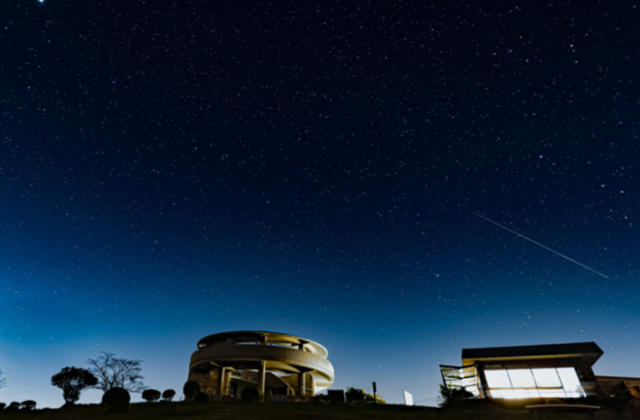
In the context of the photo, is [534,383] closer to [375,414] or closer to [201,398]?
[375,414]

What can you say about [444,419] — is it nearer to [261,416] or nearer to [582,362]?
[261,416]

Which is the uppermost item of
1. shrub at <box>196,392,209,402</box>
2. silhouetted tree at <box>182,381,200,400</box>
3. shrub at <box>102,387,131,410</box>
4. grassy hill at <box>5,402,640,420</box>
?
silhouetted tree at <box>182,381,200,400</box>

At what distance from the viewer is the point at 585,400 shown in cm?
2767

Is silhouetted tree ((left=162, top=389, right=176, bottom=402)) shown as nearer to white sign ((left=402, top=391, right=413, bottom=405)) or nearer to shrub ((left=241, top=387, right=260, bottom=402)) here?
shrub ((left=241, top=387, right=260, bottom=402))

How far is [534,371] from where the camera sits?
33.8 m

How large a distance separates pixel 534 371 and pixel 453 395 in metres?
9.59

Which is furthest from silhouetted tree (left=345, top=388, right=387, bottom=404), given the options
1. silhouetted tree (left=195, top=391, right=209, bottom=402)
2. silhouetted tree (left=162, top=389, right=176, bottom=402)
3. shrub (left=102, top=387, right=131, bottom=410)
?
shrub (left=102, top=387, right=131, bottom=410)

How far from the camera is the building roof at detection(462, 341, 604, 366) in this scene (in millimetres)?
33062

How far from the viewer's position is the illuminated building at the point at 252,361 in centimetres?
4431

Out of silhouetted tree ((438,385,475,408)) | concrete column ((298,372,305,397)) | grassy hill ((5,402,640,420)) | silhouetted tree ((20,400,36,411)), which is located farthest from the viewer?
concrete column ((298,372,305,397))

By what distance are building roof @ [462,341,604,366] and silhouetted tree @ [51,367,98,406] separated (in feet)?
128

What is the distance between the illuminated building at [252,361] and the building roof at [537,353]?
20.0 m

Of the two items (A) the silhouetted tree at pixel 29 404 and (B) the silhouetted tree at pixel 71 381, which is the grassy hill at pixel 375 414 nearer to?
(A) the silhouetted tree at pixel 29 404

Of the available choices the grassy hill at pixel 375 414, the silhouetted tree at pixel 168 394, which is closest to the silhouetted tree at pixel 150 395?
the silhouetted tree at pixel 168 394
